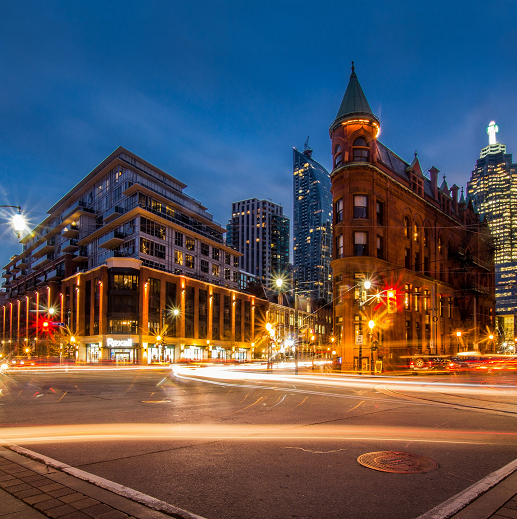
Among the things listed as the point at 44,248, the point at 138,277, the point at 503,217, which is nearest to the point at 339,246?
the point at 138,277

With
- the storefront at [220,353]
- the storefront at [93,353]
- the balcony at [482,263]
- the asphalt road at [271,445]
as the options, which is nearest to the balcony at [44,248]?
the storefront at [93,353]

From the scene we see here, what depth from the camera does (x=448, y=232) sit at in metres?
56.2

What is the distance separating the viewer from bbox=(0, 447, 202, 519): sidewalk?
4863 mm

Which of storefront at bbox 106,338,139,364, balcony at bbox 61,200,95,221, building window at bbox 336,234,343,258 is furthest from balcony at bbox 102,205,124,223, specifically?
building window at bbox 336,234,343,258

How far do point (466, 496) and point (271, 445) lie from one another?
3896mm

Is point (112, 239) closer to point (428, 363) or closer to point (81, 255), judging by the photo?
point (81, 255)

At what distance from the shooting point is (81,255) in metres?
85.7

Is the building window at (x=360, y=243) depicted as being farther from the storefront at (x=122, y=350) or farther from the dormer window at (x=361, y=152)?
the storefront at (x=122, y=350)

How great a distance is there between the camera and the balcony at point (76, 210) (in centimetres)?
8541

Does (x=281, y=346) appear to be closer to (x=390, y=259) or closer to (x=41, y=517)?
(x=390, y=259)

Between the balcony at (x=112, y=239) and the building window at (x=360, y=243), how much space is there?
46110 mm

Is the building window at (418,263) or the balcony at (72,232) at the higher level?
the balcony at (72,232)

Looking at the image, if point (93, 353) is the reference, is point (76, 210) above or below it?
above

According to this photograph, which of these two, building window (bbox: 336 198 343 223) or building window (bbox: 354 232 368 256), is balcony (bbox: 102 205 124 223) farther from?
building window (bbox: 354 232 368 256)
